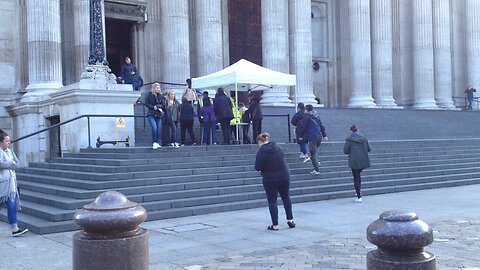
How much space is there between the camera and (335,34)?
3145cm

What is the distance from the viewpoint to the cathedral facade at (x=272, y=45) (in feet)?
62.4

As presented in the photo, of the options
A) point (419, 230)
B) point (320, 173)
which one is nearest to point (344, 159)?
point (320, 173)

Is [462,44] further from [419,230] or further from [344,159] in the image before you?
[419,230]

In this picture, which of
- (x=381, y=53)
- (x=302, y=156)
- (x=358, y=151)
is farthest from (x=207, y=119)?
(x=381, y=53)

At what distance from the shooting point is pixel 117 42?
24531 mm

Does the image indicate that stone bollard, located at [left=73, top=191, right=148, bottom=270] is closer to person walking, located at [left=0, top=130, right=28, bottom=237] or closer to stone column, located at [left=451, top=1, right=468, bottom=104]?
person walking, located at [left=0, top=130, right=28, bottom=237]

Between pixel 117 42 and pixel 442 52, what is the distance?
17271 millimetres

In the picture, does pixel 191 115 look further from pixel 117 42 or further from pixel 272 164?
pixel 117 42

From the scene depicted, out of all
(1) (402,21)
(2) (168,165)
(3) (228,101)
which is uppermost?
(1) (402,21)

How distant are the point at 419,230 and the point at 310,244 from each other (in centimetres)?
475

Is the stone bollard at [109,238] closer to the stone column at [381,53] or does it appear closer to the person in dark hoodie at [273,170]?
the person in dark hoodie at [273,170]

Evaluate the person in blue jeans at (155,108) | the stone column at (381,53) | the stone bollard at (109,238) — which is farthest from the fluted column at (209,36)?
the stone bollard at (109,238)

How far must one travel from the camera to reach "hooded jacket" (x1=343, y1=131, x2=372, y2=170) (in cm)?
1222

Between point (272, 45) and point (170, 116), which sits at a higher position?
point (272, 45)
